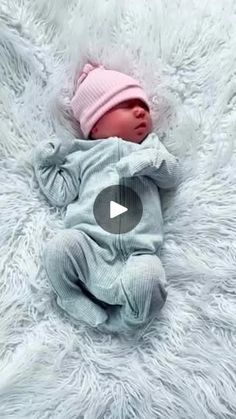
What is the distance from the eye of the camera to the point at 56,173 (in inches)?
40.9

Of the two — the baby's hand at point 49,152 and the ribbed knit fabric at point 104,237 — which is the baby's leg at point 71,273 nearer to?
the ribbed knit fabric at point 104,237

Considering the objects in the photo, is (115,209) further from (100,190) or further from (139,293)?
(139,293)

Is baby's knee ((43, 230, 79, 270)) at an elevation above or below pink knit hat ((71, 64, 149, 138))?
below

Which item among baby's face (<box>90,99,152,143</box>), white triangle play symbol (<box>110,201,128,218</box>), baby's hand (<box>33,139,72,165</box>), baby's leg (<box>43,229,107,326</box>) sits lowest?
baby's leg (<box>43,229,107,326</box>)

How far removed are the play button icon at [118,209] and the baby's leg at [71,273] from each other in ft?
0.16

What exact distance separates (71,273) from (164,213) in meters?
0.17

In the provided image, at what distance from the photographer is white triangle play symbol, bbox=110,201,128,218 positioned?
3.32ft

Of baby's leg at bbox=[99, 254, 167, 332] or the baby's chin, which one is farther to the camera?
the baby's chin

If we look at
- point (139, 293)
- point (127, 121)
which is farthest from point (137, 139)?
point (139, 293)

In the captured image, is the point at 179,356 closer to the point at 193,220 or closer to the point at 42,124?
the point at 193,220

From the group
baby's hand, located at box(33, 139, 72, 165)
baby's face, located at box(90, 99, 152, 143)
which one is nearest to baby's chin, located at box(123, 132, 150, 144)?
baby's face, located at box(90, 99, 152, 143)

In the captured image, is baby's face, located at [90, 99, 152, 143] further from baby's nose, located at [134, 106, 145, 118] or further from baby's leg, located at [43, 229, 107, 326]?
baby's leg, located at [43, 229, 107, 326]

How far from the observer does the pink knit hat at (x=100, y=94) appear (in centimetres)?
102

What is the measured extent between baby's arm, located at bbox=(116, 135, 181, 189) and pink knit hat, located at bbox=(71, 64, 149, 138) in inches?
3.1
